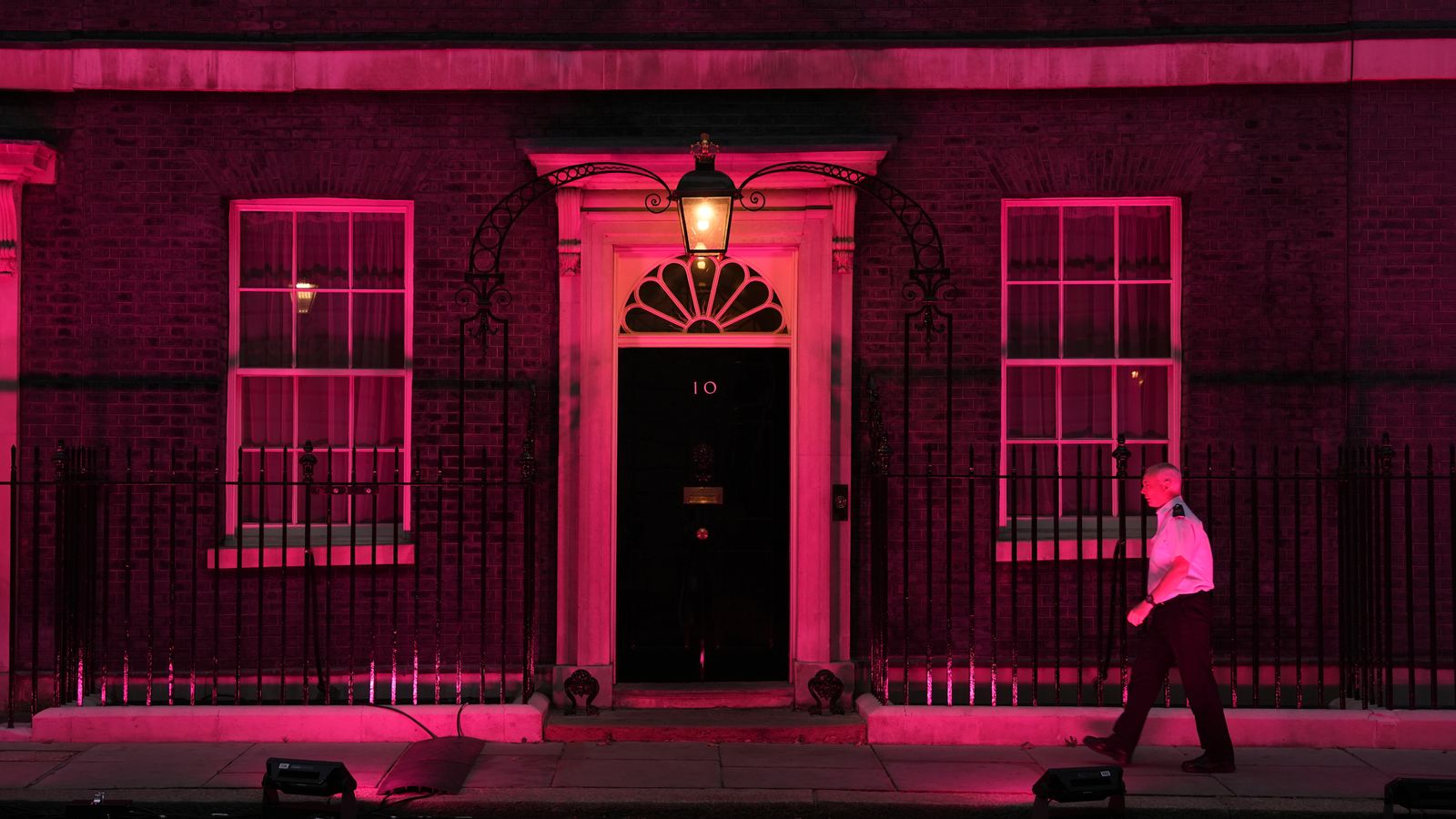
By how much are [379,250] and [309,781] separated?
4.13 meters

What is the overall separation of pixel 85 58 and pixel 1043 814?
7.33m

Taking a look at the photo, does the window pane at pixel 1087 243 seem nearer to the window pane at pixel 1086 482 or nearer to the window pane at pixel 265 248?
the window pane at pixel 1086 482

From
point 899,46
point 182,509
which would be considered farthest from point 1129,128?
point 182,509

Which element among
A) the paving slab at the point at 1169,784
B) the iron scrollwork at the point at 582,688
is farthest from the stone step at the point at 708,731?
the paving slab at the point at 1169,784

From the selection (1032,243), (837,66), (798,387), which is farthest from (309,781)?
(1032,243)

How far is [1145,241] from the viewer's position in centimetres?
954

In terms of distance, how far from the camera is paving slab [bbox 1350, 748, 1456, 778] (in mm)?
7633

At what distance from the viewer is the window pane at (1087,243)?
9.53m

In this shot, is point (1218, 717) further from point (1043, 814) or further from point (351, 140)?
point (351, 140)

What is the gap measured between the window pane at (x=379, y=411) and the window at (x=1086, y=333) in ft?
13.2

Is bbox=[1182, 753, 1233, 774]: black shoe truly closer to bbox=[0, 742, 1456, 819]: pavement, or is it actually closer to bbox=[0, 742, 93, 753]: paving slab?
bbox=[0, 742, 1456, 819]: pavement

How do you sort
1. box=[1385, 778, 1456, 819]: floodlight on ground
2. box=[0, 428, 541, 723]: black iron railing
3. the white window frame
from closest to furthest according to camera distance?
box=[1385, 778, 1456, 819]: floodlight on ground
box=[0, 428, 541, 723]: black iron railing
the white window frame

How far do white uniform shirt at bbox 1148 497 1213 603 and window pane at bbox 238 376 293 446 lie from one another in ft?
18.2

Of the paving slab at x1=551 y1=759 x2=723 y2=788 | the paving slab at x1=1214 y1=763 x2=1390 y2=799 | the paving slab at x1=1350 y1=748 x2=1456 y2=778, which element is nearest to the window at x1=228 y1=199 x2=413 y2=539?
the paving slab at x1=551 y1=759 x2=723 y2=788
